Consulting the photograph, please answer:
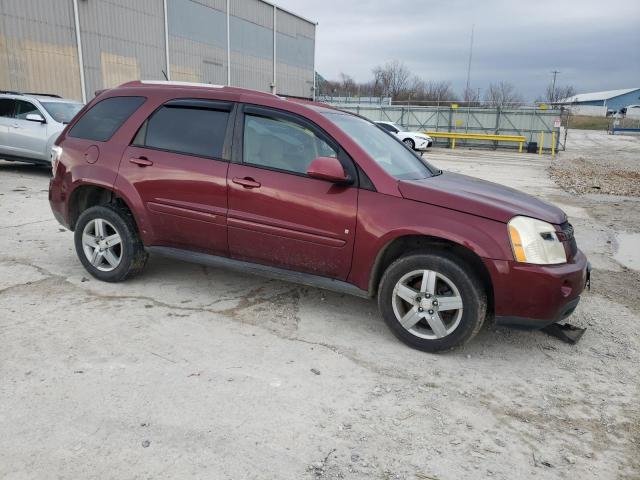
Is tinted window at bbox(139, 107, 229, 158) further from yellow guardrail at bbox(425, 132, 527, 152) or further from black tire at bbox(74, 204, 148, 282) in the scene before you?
yellow guardrail at bbox(425, 132, 527, 152)

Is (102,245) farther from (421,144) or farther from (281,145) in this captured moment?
(421,144)

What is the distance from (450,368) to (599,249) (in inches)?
170

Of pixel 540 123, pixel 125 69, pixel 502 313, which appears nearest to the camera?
pixel 502 313

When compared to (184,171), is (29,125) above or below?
above

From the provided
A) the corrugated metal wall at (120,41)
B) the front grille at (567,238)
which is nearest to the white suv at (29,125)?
the front grille at (567,238)

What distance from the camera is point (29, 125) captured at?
10.4m

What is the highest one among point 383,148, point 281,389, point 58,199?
point 383,148

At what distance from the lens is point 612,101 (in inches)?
4163

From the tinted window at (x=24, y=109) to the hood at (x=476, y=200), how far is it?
9.93m

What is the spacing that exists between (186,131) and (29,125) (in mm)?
8156

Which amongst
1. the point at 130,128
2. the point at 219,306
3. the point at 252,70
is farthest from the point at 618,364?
the point at 252,70

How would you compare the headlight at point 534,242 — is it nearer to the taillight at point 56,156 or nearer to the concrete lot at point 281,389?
the concrete lot at point 281,389

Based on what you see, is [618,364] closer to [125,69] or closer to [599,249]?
[599,249]

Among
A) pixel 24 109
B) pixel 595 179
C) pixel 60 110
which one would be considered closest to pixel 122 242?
pixel 60 110
